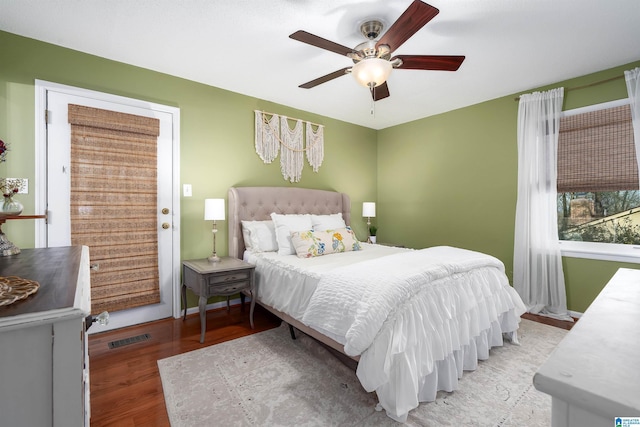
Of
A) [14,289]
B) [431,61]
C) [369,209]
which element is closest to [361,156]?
[369,209]

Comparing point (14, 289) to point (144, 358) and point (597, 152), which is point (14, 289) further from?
point (597, 152)

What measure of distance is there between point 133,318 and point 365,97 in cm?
354

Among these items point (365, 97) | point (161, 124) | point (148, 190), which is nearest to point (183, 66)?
point (161, 124)

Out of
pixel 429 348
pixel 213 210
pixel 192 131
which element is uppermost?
pixel 192 131

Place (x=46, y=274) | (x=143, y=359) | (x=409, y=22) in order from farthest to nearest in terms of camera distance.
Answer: (x=143, y=359)
(x=409, y=22)
(x=46, y=274)

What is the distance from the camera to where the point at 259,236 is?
3.29 meters

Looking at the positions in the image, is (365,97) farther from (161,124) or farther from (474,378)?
(474,378)

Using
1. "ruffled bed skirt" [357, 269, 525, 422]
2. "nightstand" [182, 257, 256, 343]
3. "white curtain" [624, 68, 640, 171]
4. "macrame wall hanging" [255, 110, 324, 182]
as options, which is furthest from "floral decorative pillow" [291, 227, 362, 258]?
"white curtain" [624, 68, 640, 171]

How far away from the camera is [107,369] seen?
7.08 feet

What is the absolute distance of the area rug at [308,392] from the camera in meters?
1.67

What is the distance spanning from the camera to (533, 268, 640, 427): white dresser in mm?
414

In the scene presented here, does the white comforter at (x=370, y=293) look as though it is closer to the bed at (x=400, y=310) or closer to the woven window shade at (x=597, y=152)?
the bed at (x=400, y=310)

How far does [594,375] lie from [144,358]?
2.75m

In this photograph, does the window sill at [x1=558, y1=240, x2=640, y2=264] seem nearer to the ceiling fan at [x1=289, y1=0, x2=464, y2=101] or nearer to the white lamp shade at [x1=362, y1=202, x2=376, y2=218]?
the white lamp shade at [x1=362, y1=202, x2=376, y2=218]
